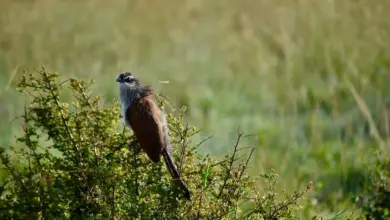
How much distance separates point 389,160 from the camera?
15.5 ft

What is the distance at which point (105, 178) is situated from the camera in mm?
4070

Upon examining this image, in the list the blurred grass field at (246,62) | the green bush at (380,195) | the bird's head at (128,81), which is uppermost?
the blurred grass field at (246,62)

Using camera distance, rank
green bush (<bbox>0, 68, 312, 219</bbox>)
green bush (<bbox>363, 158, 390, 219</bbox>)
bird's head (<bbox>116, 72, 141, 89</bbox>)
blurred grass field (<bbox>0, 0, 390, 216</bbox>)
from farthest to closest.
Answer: blurred grass field (<bbox>0, 0, 390, 216</bbox>) < bird's head (<bbox>116, 72, 141, 89</bbox>) < green bush (<bbox>363, 158, 390, 219</bbox>) < green bush (<bbox>0, 68, 312, 219</bbox>)

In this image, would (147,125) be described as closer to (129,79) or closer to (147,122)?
(147,122)

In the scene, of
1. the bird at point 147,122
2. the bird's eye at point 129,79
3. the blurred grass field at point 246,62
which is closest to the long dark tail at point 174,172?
the bird at point 147,122

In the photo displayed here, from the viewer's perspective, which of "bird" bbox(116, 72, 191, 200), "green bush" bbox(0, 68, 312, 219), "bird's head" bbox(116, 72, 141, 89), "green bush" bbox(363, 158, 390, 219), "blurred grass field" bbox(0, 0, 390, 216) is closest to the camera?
"green bush" bbox(0, 68, 312, 219)

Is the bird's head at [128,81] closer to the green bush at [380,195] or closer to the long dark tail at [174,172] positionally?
the long dark tail at [174,172]

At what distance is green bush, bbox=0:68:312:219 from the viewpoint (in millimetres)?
4090

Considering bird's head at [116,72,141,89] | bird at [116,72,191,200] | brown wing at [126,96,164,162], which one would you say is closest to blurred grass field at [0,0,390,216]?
bird's head at [116,72,141,89]

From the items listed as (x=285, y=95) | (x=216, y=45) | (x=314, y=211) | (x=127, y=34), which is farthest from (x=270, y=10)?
(x=314, y=211)

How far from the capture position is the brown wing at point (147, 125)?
422cm

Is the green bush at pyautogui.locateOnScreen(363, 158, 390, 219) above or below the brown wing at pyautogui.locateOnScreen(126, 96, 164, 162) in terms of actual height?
below

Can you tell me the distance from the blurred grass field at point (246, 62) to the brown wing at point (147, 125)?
2.45 metres

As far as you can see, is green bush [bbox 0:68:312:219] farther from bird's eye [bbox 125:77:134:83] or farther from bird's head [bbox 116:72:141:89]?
bird's eye [bbox 125:77:134:83]
